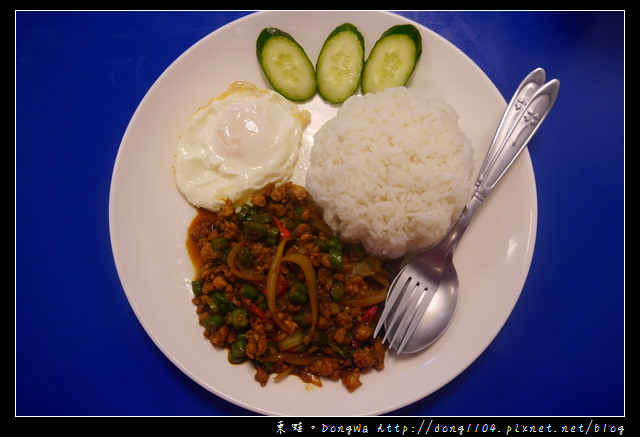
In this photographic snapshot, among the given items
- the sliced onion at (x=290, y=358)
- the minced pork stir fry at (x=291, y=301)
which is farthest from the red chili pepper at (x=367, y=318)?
the sliced onion at (x=290, y=358)

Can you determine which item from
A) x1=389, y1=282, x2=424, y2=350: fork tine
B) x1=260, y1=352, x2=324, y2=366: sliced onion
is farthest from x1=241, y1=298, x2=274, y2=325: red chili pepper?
x1=389, y1=282, x2=424, y2=350: fork tine

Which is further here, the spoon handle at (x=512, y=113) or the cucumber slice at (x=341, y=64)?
the cucumber slice at (x=341, y=64)

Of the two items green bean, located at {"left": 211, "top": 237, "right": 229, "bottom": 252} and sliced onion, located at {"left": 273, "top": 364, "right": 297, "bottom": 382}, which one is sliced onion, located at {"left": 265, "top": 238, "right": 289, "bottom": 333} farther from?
green bean, located at {"left": 211, "top": 237, "right": 229, "bottom": 252}

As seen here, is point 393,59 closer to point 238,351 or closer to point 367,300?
point 367,300

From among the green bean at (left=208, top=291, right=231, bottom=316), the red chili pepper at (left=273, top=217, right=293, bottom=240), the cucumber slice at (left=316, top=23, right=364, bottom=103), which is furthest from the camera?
the cucumber slice at (left=316, top=23, right=364, bottom=103)

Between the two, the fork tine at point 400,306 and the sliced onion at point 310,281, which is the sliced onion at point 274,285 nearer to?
the sliced onion at point 310,281

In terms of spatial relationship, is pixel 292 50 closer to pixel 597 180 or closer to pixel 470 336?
pixel 470 336
